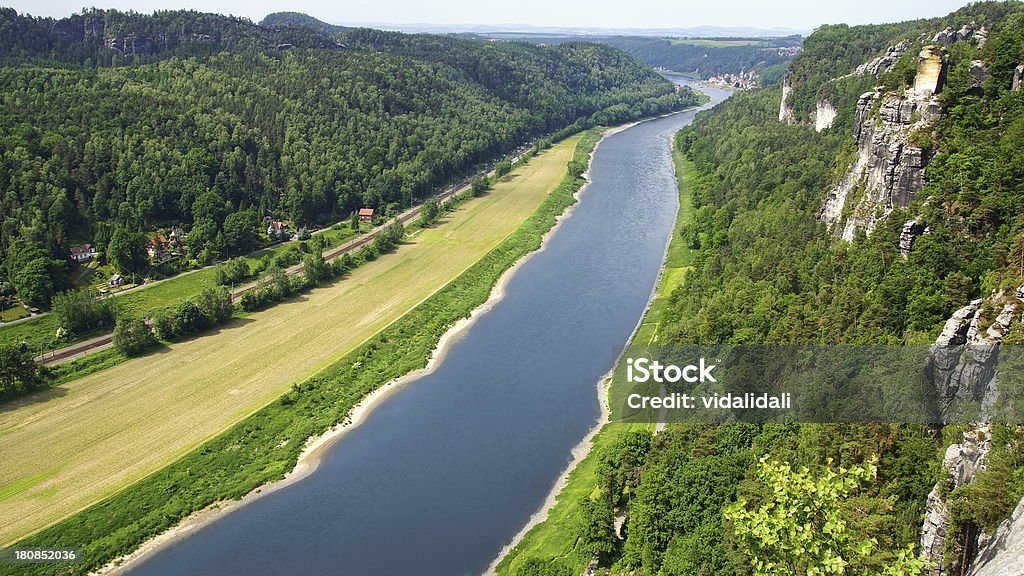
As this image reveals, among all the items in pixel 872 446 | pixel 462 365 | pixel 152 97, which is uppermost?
pixel 152 97

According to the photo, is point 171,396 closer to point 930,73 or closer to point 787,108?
point 930,73

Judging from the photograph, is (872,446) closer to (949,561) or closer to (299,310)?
(949,561)

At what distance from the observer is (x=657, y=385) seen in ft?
147

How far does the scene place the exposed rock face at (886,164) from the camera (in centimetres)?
3888

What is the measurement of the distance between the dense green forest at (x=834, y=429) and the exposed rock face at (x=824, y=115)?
61.4 ft

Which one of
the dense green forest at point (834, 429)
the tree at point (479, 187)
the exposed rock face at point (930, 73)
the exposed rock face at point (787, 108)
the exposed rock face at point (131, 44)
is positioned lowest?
the tree at point (479, 187)

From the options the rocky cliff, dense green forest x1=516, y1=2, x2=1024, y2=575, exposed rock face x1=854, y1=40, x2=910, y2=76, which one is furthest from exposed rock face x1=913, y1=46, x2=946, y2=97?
exposed rock face x1=854, y1=40, x2=910, y2=76

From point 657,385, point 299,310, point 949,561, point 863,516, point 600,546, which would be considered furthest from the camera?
point 299,310

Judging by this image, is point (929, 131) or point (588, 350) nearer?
point (929, 131)

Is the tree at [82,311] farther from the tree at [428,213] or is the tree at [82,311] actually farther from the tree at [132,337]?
the tree at [428,213]

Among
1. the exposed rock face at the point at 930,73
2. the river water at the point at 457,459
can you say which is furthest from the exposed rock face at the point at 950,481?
the exposed rock face at the point at 930,73

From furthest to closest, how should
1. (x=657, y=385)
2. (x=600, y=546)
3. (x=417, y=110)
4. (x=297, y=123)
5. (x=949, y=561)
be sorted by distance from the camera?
(x=417, y=110) < (x=297, y=123) < (x=657, y=385) < (x=600, y=546) < (x=949, y=561)

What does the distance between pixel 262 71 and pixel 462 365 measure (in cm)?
7401

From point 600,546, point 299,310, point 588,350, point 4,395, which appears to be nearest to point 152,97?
point 299,310
